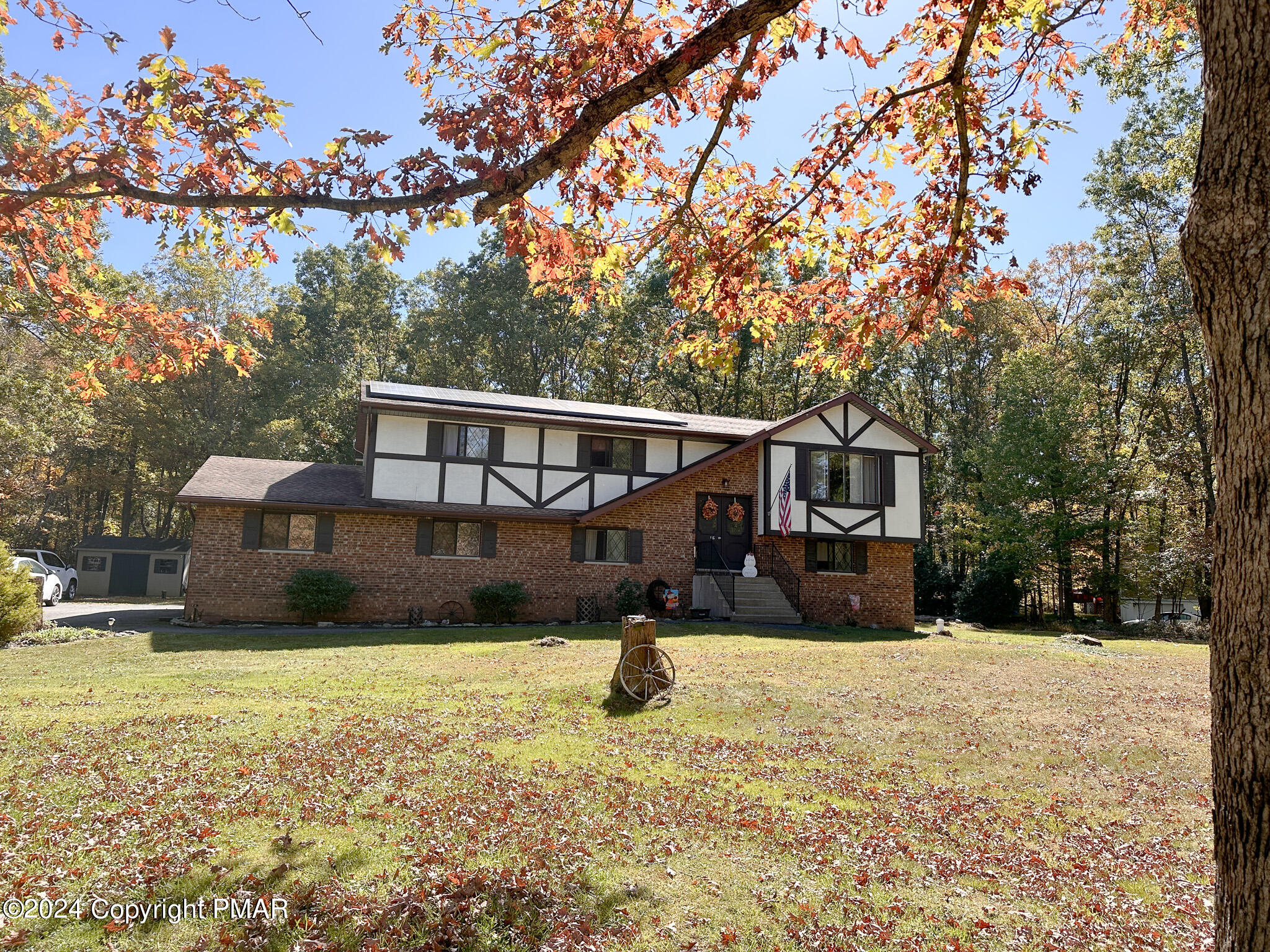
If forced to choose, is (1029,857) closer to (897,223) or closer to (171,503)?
(897,223)

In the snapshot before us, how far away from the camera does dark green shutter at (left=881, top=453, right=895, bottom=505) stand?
22.6 meters

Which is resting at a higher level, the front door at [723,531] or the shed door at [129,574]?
the front door at [723,531]

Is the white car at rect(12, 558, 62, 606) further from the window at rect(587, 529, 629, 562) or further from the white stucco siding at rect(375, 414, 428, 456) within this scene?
the window at rect(587, 529, 629, 562)

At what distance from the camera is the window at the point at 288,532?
61.7ft

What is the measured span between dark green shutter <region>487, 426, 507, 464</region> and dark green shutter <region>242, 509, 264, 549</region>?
596cm

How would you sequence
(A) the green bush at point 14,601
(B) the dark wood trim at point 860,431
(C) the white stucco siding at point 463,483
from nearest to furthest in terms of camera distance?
(A) the green bush at point 14,601, (C) the white stucco siding at point 463,483, (B) the dark wood trim at point 860,431

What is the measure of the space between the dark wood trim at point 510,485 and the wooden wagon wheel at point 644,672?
11486 mm

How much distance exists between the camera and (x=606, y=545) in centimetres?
2125

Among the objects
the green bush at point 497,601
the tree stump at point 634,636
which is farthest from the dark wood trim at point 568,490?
the tree stump at point 634,636

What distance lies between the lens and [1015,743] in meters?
8.09

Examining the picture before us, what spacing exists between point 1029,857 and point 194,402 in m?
39.8

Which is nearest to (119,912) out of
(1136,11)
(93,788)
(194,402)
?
(93,788)

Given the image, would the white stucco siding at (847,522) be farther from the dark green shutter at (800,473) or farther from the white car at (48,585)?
the white car at (48,585)

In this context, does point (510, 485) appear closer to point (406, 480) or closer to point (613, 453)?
point (406, 480)
